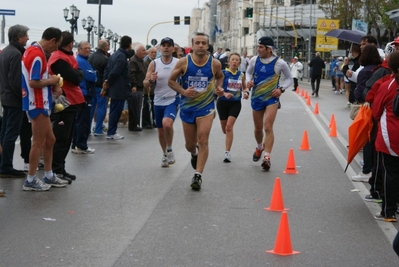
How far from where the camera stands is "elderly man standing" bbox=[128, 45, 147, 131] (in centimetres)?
1709

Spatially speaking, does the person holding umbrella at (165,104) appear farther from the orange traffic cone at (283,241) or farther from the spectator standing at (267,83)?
the orange traffic cone at (283,241)

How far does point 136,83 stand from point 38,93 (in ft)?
26.4

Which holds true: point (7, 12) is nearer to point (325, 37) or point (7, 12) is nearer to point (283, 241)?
point (283, 241)

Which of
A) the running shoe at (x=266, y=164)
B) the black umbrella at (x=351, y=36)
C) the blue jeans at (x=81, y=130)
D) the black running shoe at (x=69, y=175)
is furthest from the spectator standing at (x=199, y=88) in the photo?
the black umbrella at (x=351, y=36)

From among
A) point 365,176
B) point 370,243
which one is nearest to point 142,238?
point 370,243

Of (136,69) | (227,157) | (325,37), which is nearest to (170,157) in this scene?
(227,157)

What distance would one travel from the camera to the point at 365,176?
11.0 metres

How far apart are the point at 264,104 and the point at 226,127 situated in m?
0.96

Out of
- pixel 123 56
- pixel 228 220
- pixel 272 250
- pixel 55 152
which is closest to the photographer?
pixel 272 250

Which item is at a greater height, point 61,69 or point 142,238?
point 61,69

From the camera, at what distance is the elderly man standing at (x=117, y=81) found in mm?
15844

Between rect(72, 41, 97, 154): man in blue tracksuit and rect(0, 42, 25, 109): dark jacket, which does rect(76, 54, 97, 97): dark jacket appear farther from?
rect(0, 42, 25, 109): dark jacket

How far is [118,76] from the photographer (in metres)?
16.0

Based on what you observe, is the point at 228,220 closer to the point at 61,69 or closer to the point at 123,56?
the point at 61,69
